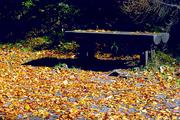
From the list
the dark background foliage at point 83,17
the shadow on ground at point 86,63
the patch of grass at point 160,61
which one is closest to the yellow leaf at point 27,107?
the shadow on ground at point 86,63

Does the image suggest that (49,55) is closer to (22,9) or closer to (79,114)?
(22,9)

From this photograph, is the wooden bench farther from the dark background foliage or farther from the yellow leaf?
the yellow leaf

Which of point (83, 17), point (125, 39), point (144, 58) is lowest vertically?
point (144, 58)

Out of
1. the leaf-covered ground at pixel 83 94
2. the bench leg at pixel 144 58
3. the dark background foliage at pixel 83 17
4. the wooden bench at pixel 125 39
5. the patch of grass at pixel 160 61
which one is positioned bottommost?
the leaf-covered ground at pixel 83 94

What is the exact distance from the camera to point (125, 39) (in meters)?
13.4

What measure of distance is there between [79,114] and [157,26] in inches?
384

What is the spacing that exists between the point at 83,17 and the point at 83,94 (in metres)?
9.10

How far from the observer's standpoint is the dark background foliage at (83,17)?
1661cm

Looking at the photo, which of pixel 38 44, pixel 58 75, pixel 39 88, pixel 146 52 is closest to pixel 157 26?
pixel 146 52

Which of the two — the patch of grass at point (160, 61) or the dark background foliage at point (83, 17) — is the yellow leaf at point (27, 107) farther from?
the dark background foliage at point (83, 17)

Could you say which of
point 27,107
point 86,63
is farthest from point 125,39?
point 27,107

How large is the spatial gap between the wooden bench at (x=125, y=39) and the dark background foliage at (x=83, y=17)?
8.93 ft

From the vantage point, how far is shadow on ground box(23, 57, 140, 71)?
1384 cm

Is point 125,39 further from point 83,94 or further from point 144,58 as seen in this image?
point 83,94
